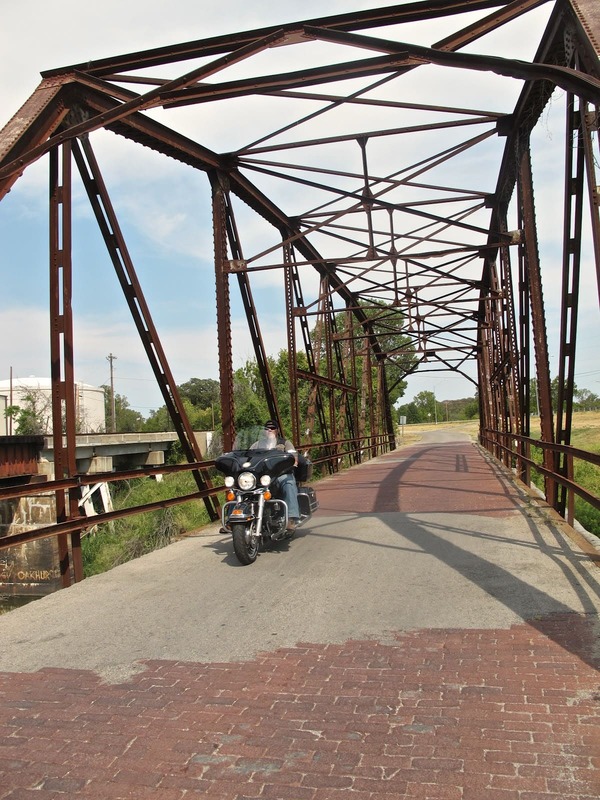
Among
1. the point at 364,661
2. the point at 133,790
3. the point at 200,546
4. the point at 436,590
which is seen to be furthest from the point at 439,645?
the point at 200,546

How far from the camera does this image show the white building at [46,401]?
48438 mm

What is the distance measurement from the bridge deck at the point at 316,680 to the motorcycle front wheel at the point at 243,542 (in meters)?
0.16

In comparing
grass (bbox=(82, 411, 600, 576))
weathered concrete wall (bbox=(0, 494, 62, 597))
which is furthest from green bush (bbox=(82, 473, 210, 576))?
weathered concrete wall (bbox=(0, 494, 62, 597))

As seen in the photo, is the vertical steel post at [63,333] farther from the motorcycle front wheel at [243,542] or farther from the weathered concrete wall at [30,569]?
the weathered concrete wall at [30,569]

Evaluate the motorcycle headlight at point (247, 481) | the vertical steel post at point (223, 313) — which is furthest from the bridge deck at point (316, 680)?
the vertical steel post at point (223, 313)

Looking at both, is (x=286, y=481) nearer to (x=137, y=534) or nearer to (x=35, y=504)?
(x=137, y=534)

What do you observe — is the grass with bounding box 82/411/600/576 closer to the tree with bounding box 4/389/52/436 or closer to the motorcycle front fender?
the motorcycle front fender

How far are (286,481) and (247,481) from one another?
0.74 metres

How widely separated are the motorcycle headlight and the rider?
1.56 feet

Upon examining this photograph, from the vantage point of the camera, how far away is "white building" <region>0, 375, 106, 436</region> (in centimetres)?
4844

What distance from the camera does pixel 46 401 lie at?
5316 centimetres

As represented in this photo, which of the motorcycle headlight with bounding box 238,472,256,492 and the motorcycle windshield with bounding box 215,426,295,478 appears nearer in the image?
the motorcycle headlight with bounding box 238,472,256,492

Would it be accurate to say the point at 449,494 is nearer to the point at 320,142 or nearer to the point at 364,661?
the point at 320,142

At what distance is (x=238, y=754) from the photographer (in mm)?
3080
